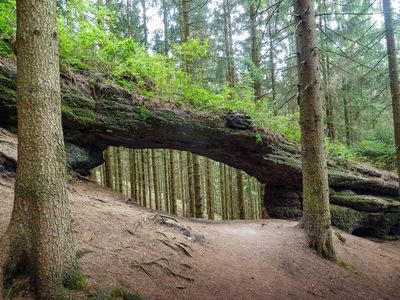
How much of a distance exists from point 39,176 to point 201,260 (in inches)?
137

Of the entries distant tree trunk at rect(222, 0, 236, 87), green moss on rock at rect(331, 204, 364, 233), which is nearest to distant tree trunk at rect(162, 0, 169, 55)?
distant tree trunk at rect(222, 0, 236, 87)

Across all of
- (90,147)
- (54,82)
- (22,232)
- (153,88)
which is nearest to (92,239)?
(22,232)

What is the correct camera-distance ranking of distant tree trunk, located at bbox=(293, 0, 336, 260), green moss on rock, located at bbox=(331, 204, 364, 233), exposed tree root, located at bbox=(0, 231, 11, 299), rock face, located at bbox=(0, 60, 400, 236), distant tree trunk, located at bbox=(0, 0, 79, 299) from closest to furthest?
exposed tree root, located at bbox=(0, 231, 11, 299) < distant tree trunk, located at bbox=(0, 0, 79, 299) < distant tree trunk, located at bbox=(293, 0, 336, 260) < rock face, located at bbox=(0, 60, 400, 236) < green moss on rock, located at bbox=(331, 204, 364, 233)

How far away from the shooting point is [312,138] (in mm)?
8102

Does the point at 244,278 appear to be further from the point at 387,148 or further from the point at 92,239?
the point at 387,148

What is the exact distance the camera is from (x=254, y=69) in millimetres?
14211

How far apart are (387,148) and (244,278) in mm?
13299

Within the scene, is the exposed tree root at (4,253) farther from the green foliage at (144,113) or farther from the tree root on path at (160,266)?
the green foliage at (144,113)

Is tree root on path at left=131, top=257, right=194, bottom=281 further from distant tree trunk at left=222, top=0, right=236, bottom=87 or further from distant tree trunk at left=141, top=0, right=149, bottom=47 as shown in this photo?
distant tree trunk at left=141, top=0, right=149, bottom=47

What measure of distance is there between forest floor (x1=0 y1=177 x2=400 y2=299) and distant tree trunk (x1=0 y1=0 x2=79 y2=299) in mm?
648

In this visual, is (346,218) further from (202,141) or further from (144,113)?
(144,113)

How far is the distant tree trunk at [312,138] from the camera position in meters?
8.05

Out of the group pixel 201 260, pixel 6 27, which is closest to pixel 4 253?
pixel 201 260

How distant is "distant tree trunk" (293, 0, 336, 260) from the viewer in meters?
8.05
